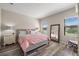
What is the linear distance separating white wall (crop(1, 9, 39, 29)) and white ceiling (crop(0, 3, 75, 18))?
83mm

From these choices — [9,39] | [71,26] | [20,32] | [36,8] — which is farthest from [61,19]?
[9,39]

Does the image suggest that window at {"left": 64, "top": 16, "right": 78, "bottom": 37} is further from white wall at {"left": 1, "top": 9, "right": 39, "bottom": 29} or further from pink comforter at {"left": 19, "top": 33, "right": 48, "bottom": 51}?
white wall at {"left": 1, "top": 9, "right": 39, "bottom": 29}

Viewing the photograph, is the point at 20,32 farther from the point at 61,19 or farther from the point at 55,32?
the point at 61,19

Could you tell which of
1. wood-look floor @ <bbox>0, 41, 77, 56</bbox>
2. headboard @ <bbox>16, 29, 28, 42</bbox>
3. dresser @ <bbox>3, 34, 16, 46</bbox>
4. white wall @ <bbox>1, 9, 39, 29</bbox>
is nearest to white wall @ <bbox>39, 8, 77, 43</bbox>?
wood-look floor @ <bbox>0, 41, 77, 56</bbox>

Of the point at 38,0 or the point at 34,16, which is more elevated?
the point at 38,0

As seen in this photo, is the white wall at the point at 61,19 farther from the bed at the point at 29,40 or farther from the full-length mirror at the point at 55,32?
the bed at the point at 29,40

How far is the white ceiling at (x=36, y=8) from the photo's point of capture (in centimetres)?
129

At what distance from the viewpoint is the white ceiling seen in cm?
129

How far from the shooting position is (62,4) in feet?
4.32

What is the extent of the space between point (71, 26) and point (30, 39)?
88 centimetres

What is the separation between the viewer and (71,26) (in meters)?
1.34

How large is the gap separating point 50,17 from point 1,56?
1.27m

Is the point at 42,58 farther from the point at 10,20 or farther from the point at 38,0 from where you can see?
the point at 38,0

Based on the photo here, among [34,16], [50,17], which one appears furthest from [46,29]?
[34,16]
